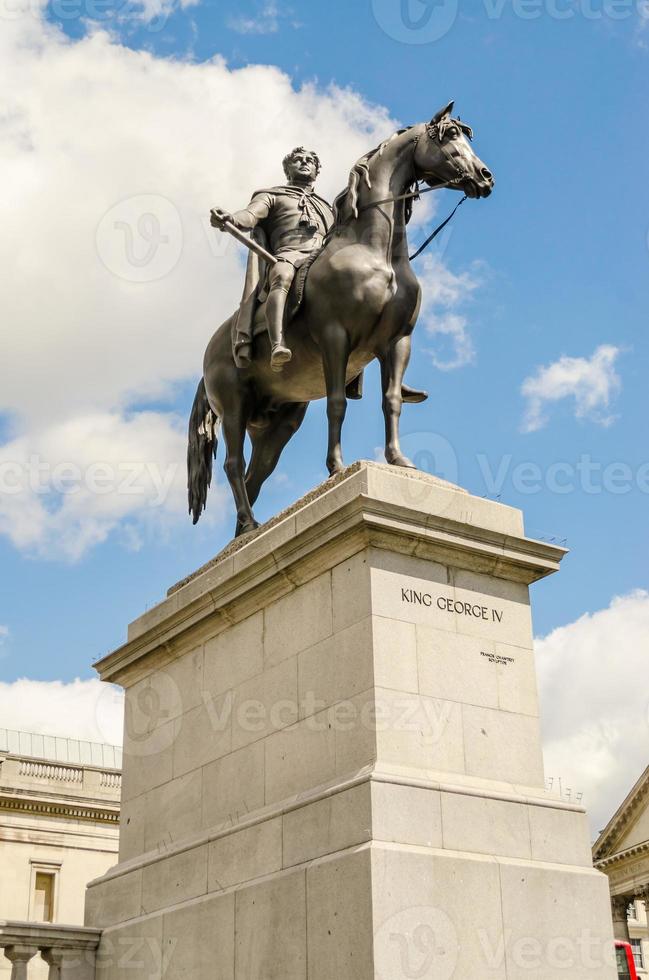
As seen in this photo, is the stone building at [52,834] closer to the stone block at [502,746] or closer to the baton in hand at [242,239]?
the baton in hand at [242,239]

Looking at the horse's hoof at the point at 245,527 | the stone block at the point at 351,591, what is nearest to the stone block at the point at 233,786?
the stone block at the point at 351,591

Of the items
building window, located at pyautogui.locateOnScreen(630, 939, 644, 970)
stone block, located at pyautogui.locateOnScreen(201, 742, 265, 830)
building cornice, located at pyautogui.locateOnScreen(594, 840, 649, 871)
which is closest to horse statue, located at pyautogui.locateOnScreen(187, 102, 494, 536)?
stone block, located at pyautogui.locateOnScreen(201, 742, 265, 830)

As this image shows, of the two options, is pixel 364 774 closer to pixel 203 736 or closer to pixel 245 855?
pixel 245 855

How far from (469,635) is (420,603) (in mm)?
619

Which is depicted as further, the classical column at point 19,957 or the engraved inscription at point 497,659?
the classical column at point 19,957

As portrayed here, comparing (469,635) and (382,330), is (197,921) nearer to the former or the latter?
(469,635)

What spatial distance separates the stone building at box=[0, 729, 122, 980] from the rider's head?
4130cm

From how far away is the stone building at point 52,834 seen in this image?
52.3 m

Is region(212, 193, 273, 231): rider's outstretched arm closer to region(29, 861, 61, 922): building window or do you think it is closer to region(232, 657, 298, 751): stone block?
region(232, 657, 298, 751): stone block

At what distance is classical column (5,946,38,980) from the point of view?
12812mm

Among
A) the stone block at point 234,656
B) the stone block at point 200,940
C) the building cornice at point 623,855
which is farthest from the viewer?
the building cornice at point 623,855

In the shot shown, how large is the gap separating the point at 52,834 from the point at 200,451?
4102 cm

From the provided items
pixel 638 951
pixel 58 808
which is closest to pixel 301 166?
pixel 58 808

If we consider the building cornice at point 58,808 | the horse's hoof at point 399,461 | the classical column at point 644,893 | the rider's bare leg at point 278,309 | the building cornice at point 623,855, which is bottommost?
the horse's hoof at point 399,461
